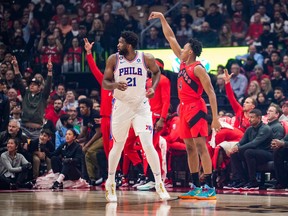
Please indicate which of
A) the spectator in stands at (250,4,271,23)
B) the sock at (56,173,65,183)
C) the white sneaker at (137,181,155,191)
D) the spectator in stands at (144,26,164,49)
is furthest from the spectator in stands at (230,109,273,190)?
the spectator in stands at (144,26,164,49)

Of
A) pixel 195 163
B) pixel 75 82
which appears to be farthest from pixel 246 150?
pixel 75 82

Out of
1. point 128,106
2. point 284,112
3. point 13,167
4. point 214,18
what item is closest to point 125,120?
point 128,106

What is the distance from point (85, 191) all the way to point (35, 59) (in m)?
8.41

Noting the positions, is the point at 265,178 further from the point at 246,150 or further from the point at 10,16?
the point at 10,16

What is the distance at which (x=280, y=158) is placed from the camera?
13.3 meters

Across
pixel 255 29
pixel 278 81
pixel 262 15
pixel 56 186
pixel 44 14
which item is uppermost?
pixel 44 14

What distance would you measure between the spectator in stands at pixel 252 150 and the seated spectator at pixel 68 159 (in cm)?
276

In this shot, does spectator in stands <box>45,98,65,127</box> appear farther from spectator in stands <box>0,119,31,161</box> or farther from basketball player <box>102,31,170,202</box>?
basketball player <box>102,31,170,202</box>

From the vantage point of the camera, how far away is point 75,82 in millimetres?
20297

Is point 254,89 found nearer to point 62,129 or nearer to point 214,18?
point 62,129

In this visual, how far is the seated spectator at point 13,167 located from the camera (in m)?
14.3

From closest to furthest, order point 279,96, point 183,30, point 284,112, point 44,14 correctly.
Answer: point 284,112, point 279,96, point 183,30, point 44,14

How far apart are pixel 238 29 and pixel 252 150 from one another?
283 inches

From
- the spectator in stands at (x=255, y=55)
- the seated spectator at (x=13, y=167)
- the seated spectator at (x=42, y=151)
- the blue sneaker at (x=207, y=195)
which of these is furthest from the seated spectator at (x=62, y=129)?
the blue sneaker at (x=207, y=195)
